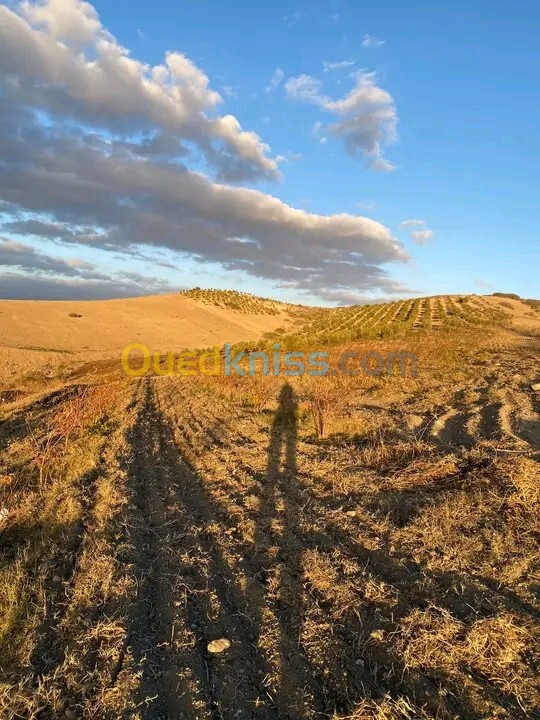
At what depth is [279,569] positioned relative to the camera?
4.41m

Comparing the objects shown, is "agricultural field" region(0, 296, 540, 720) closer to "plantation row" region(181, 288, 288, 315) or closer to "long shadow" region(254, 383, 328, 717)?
"long shadow" region(254, 383, 328, 717)

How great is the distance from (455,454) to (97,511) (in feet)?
16.9

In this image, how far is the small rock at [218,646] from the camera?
3391 mm

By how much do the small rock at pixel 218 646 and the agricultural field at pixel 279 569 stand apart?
0.05ft

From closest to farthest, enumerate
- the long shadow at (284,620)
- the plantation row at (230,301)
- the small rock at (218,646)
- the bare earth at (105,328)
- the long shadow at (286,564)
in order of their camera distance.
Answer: the long shadow at (284,620) → the long shadow at (286,564) → the small rock at (218,646) → the bare earth at (105,328) → the plantation row at (230,301)

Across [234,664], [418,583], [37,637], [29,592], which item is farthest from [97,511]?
[418,583]

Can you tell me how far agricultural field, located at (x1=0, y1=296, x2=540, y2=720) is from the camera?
9.98ft

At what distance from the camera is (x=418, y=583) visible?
3.99m

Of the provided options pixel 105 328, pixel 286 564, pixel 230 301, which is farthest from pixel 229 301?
pixel 286 564

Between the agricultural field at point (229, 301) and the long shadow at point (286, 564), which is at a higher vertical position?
the agricultural field at point (229, 301)

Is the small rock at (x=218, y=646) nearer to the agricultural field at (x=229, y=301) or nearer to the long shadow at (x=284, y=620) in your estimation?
the long shadow at (x=284, y=620)

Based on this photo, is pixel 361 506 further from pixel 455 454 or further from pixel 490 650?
pixel 490 650

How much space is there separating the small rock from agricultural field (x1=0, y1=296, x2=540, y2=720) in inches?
0.7

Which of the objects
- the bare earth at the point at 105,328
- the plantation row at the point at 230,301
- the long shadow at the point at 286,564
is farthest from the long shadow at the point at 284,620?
the plantation row at the point at 230,301
